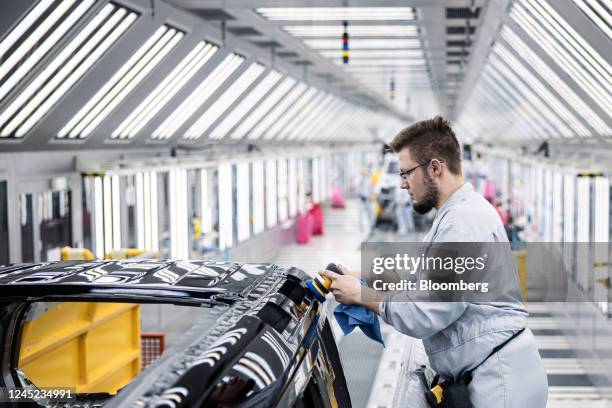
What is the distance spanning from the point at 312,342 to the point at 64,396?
1.55 meters

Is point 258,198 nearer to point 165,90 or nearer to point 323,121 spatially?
point 323,121

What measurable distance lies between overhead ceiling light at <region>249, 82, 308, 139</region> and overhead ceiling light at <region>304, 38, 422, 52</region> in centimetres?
390

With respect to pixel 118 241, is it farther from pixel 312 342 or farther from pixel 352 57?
pixel 312 342

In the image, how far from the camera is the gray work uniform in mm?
2812

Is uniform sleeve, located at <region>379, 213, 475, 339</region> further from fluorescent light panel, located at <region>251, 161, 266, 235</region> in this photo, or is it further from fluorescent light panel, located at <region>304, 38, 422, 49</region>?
fluorescent light panel, located at <region>251, 161, 266, 235</region>

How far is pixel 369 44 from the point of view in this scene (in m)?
11.2

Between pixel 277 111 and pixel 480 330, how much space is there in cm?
1352

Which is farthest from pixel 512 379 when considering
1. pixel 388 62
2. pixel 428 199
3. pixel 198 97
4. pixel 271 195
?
pixel 271 195

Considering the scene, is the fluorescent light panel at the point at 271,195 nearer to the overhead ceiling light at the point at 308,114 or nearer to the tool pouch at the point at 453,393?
the overhead ceiling light at the point at 308,114

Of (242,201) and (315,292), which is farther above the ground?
(315,292)

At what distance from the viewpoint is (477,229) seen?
2838mm

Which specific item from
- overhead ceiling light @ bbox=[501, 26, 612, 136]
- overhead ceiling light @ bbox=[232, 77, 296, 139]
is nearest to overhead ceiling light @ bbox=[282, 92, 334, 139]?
overhead ceiling light @ bbox=[232, 77, 296, 139]

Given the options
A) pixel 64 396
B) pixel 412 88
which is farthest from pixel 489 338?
pixel 412 88

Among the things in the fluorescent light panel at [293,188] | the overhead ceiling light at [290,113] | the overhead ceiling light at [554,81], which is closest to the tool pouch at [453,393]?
the overhead ceiling light at [554,81]
